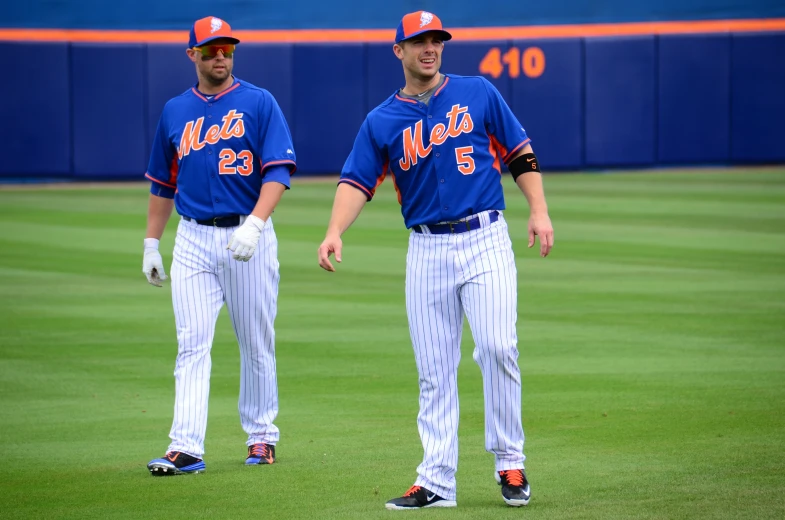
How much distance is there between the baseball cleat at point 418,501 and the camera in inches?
198

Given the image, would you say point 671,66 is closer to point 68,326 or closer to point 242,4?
point 242,4

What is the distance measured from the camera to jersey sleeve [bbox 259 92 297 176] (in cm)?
589

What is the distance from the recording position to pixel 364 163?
5324mm

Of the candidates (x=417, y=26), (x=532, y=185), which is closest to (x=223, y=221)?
(x=417, y=26)

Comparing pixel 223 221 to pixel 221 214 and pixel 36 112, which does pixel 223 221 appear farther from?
pixel 36 112

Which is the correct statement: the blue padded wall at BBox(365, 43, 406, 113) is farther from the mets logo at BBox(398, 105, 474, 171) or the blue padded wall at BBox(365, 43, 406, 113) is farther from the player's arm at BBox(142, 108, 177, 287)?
the mets logo at BBox(398, 105, 474, 171)

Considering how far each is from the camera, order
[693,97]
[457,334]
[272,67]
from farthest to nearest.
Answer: [693,97], [272,67], [457,334]

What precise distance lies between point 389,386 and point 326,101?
1845 cm

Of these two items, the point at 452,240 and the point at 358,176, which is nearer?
the point at 452,240

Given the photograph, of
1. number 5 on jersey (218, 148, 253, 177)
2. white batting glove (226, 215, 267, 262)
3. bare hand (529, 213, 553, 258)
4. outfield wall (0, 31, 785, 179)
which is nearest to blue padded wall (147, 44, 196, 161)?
outfield wall (0, 31, 785, 179)

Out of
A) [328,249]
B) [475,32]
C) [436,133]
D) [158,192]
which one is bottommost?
[328,249]

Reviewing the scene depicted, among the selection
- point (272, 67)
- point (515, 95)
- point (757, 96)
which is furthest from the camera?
point (757, 96)

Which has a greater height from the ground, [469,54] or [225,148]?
[469,54]

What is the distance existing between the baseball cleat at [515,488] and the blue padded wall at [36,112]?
2070 cm
